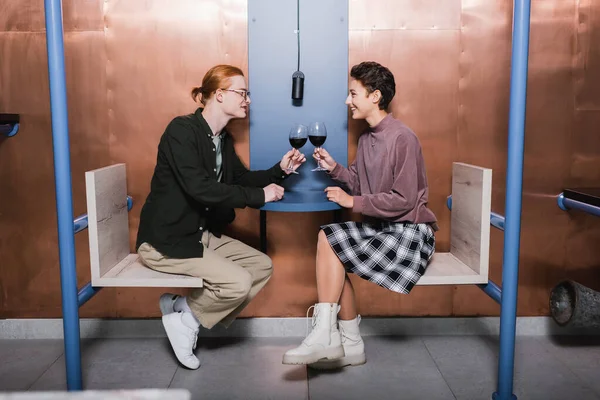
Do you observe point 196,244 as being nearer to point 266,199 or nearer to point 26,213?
point 266,199

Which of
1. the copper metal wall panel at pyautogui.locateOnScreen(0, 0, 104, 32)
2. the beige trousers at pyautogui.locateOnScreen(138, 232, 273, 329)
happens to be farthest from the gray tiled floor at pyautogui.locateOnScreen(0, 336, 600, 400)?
the copper metal wall panel at pyautogui.locateOnScreen(0, 0, 104, 32)

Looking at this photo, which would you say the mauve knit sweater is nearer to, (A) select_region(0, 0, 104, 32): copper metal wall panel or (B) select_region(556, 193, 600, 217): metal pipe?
(B) select_region(556, 193, 600, 217): metal pipe

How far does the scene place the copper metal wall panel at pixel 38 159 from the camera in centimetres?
295

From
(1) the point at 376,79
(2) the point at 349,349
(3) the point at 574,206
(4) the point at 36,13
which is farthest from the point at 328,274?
(4) the point at 36,13

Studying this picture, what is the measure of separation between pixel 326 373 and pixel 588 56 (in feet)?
6.29

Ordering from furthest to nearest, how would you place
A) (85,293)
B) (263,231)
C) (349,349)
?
(263,231)
(349,349)
(85,293)

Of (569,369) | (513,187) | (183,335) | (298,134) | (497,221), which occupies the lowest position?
(569,369)

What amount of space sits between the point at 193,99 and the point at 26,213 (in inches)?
40.2

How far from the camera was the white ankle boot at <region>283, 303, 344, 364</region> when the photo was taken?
96.7 inches

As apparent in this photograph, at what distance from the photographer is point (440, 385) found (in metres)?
2.60

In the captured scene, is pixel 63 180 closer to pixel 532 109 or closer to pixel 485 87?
pixel 485 87

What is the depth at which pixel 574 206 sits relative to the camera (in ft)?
9.35

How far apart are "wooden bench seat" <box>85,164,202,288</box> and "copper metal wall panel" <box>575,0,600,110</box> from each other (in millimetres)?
2009

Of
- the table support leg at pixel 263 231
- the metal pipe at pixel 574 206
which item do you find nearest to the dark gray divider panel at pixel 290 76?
the table support leg at pixel 263 231
